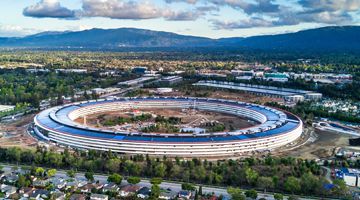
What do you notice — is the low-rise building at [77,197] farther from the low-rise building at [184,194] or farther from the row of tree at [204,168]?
the low-rise building at [184,194]

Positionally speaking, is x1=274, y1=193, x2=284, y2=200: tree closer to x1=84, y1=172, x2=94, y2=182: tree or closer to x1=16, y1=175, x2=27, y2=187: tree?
x1=84, y1=172, x2=94, y2=182: tree

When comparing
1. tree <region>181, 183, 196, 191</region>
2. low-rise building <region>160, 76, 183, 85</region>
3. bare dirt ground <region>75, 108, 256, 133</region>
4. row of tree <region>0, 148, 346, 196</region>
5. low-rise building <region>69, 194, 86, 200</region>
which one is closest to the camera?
low-rise building <region>69, 194, 86, 200</region>

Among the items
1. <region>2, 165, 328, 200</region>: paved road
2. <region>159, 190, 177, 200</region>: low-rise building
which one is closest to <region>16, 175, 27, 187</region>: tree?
<region>2, 165, 328, 200</region>: paved road

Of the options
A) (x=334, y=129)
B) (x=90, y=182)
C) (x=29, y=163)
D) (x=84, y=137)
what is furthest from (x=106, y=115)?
(x=334, y=129)

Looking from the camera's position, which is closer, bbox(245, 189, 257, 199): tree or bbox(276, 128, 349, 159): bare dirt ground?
bbox(245, 189, 257, 199): tree

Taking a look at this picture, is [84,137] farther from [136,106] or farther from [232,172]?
[136,106]

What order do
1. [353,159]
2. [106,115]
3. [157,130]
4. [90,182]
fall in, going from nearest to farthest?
[90,182] → [353,159] → [157,130] → [106,115]

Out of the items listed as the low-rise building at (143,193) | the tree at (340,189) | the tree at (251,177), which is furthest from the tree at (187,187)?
the tree at (340,189)

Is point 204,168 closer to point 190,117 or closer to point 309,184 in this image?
point 309,184
